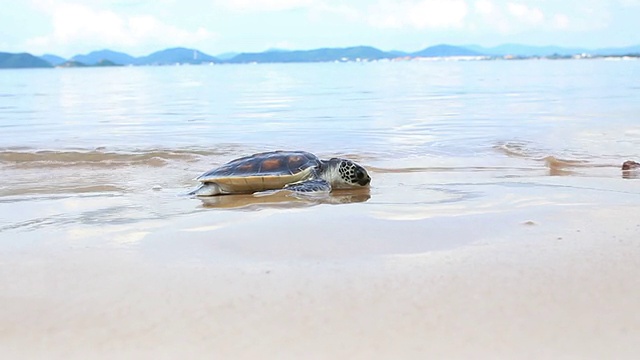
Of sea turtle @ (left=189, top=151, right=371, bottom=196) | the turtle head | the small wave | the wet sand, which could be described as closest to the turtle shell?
sea turtle @ (left=189, top=151, right=371, bottom=196)

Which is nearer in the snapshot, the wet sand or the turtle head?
the wet sand

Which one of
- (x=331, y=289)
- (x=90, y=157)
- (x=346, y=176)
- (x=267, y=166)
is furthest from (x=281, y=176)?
(x=90, y=157)

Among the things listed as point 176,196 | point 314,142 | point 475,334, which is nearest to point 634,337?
point 475,334

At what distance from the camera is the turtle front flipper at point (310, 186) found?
737 cm

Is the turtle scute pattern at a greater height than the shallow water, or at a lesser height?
greater

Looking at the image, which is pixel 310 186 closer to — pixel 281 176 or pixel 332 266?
pixel 281 176

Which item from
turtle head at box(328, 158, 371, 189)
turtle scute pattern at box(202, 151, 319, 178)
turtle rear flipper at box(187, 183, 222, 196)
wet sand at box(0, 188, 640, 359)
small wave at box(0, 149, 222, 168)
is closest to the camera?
wet sand at box(0, 188, 640, 359)

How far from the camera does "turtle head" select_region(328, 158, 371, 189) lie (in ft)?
25.8

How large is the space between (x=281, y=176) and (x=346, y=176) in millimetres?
→ 782

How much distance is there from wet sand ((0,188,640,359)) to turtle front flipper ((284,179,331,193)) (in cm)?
205

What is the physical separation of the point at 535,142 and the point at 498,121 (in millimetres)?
4718

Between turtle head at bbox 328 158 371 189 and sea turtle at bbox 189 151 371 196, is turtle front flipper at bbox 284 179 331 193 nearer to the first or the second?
sea turtle at bbox 189 151 371 196

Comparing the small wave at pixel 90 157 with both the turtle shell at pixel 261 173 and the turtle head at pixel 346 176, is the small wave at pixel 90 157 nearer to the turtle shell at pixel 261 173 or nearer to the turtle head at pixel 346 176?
the turtle shell at pixel 261 173

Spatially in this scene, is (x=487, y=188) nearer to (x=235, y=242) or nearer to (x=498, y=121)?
(x=235, y=242)
